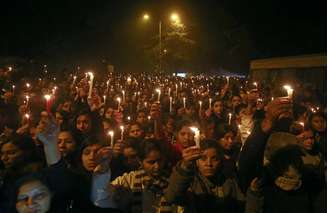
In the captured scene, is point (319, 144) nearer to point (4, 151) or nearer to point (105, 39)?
point (4, 151)

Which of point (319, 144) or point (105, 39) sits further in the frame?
point (105, 39)

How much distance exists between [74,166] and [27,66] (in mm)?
19715

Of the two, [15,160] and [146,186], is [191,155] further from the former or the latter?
[15,160]

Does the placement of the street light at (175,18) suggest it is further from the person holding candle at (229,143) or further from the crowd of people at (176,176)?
the crowd of people at (176,176)

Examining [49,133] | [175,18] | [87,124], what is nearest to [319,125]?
[87,124]

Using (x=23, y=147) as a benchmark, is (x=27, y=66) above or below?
above

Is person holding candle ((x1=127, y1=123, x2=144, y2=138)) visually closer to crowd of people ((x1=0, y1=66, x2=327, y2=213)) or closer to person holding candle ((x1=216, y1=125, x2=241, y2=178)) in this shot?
person holding candle ((x1=216, y1=125, x2=241, y2=178))

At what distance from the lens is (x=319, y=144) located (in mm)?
5266

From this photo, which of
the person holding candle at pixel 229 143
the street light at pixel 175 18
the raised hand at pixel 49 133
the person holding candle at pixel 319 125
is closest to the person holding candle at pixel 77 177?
the raised hand at pixel 49 133

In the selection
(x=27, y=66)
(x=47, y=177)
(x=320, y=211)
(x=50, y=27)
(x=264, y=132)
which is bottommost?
(x=320, y=211)

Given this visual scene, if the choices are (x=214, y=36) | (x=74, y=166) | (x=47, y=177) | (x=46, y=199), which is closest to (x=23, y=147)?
(x=74, y=166)

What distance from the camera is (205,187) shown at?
398cm

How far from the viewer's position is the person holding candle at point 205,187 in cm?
357

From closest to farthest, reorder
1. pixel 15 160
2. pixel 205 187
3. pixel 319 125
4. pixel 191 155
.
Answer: pixel 191 155
pixel 205 187
pixel 15 160
pixel 319 125
